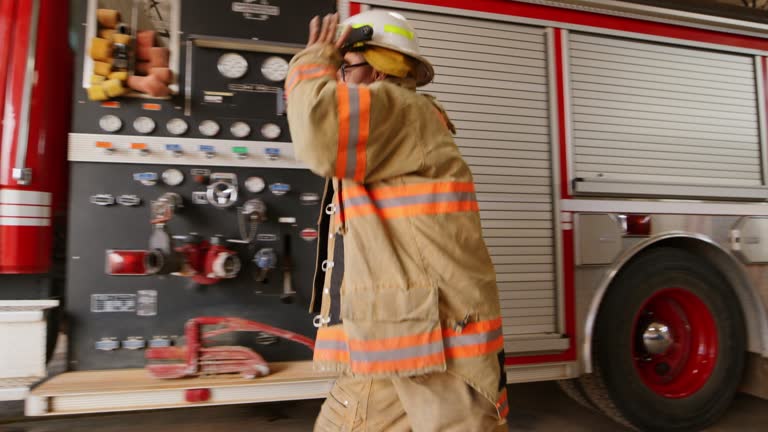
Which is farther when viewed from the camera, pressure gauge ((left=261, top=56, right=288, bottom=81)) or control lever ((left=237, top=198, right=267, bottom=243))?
pressure gauge ((left=261, top=56, right=288, bottom=81))

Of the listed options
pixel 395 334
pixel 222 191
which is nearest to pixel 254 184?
pixel 222 191

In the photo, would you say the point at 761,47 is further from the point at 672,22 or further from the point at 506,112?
the point at 506,112

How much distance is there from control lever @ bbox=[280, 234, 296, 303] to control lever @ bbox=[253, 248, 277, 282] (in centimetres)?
6

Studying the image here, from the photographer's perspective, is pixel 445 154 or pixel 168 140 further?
pixel 168 140

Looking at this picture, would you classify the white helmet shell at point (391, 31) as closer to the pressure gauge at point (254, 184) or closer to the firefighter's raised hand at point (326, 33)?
the firefighter's raised hand at point (326, 33)

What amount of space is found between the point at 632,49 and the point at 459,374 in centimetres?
264

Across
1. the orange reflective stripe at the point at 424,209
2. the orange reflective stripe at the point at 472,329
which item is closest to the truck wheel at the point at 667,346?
the orange reflective stripe at the point at 472,329

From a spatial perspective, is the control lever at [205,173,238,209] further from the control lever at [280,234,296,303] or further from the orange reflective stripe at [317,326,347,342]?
the orange reflective stripe at [317,326,347,342]

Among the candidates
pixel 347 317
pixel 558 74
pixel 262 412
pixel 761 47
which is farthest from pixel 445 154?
pixel 761 47

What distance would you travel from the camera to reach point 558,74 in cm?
269

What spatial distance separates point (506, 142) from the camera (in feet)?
8.55

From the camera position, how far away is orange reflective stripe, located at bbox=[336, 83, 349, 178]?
116 cm

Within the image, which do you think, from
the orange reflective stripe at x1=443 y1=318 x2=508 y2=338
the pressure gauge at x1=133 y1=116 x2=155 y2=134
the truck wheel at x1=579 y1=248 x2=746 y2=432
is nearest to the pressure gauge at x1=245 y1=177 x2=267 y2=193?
the pressure gauge at x1=133 y1=116 x2=155 y2=134

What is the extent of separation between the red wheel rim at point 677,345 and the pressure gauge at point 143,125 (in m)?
3.12
